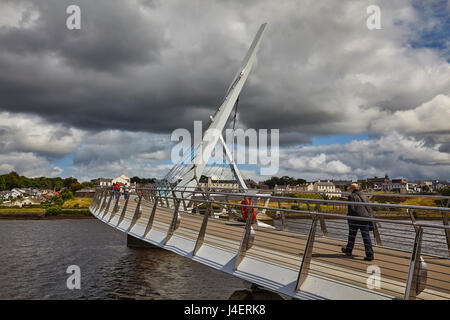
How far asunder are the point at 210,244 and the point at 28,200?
118m

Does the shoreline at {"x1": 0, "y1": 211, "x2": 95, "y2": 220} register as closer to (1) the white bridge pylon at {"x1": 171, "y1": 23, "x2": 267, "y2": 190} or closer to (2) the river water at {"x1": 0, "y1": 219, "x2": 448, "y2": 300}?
(2) the river water at {"x1": 0, "y1": 219, "x2": 448, "y2": 300}

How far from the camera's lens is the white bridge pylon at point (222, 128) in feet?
91.2

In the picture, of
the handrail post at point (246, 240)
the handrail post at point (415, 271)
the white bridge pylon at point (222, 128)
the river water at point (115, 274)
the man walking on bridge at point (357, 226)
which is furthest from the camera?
the white bridge pylon at point (222, 128)

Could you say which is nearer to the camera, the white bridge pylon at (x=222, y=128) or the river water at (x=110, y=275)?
the river water at (x=110, y=275)

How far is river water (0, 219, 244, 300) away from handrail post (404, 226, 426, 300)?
11.8 m

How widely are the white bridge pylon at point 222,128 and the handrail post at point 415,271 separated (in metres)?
22.7

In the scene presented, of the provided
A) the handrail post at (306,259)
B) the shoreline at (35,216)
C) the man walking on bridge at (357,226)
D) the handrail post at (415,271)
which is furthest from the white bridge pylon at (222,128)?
the shoreline at (35,216)

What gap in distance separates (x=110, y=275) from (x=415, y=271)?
62.0ft

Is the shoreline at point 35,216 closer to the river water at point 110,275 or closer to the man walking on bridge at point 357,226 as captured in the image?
the river water at point 110,275

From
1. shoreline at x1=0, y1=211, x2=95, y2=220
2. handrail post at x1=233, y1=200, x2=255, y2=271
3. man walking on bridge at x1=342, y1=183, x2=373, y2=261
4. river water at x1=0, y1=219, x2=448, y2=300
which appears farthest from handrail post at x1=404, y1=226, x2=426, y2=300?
shoreline at x1=0, y1=211, x2=95, y2=220

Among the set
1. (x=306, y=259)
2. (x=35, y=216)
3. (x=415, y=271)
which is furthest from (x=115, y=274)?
(x=35, y=216)

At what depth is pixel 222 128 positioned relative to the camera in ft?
100
